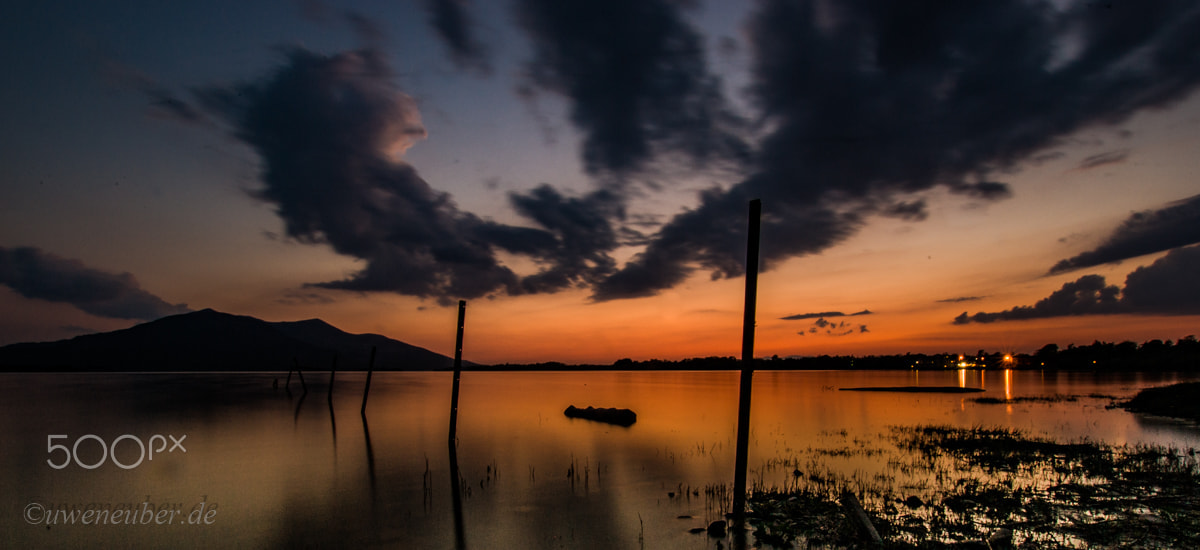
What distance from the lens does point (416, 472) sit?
20000 millimetres

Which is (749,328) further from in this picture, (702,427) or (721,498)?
(702,427)

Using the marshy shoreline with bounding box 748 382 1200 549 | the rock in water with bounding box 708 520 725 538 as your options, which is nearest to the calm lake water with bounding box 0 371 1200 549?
the rock in water with bounding box 708 520 725 538

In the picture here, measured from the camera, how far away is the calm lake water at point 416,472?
12.4m

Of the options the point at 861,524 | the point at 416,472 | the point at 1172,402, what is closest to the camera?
the point at 861,524

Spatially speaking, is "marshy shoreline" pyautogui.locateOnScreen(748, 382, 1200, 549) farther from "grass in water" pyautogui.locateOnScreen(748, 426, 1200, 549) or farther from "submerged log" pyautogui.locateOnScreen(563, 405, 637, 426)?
"submerged log" pyautogui.locateOnScreen(563, 405, 637, 426)

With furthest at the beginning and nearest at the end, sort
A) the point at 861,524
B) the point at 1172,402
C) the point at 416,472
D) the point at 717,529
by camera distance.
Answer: the point at 1172,402
the point at 416,472
the point at 717,529
the point at 861,524

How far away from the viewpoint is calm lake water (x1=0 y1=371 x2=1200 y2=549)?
1238 centimetres

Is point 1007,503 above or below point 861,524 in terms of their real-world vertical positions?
below

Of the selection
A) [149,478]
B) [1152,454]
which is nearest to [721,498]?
[1152,454]

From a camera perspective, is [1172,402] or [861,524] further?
[1172,402]

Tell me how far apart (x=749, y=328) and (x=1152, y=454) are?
57.4ft

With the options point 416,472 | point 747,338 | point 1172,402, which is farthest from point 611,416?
point 1172,402

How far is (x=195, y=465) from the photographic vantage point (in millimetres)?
21172

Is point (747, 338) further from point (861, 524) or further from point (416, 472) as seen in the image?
point (416, 472)
